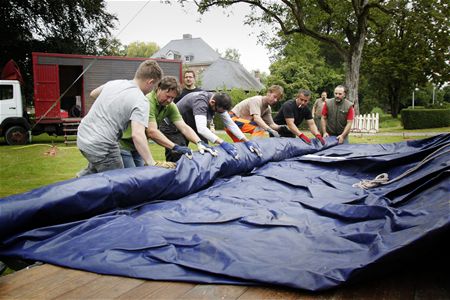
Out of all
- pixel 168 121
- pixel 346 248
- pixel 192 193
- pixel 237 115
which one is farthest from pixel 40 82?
pixel 346 248

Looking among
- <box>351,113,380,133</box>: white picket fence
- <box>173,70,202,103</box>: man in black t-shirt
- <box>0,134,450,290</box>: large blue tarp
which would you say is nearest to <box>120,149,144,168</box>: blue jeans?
<box>0,134,450,290</box>: large blue tarp

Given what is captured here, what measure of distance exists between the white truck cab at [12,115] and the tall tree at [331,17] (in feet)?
27.0

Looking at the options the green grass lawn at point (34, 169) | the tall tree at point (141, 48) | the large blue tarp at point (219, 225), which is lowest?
the green grass lawn at point (34, 169)

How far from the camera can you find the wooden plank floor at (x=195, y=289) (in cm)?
142

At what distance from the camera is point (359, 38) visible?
14.1 m

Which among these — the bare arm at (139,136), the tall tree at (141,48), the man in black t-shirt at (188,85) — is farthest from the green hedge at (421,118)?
the tall tree at (141,48)

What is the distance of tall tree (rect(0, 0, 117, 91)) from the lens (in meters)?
9.41

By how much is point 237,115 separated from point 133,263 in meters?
3.88

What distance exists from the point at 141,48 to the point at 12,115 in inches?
1563

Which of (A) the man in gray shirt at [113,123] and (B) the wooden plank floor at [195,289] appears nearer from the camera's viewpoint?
(B) the wooden plank floor at [195,289]

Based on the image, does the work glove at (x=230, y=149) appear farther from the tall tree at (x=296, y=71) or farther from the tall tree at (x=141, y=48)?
the tall tree at (x=141, y=48)

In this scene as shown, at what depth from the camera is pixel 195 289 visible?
1.48 metres

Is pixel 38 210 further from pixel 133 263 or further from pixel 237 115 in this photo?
pixel 237 115

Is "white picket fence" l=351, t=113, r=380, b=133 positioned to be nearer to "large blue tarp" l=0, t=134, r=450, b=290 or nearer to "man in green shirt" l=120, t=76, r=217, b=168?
"large blue tarp" l=0, t=134, r=450, b=290
